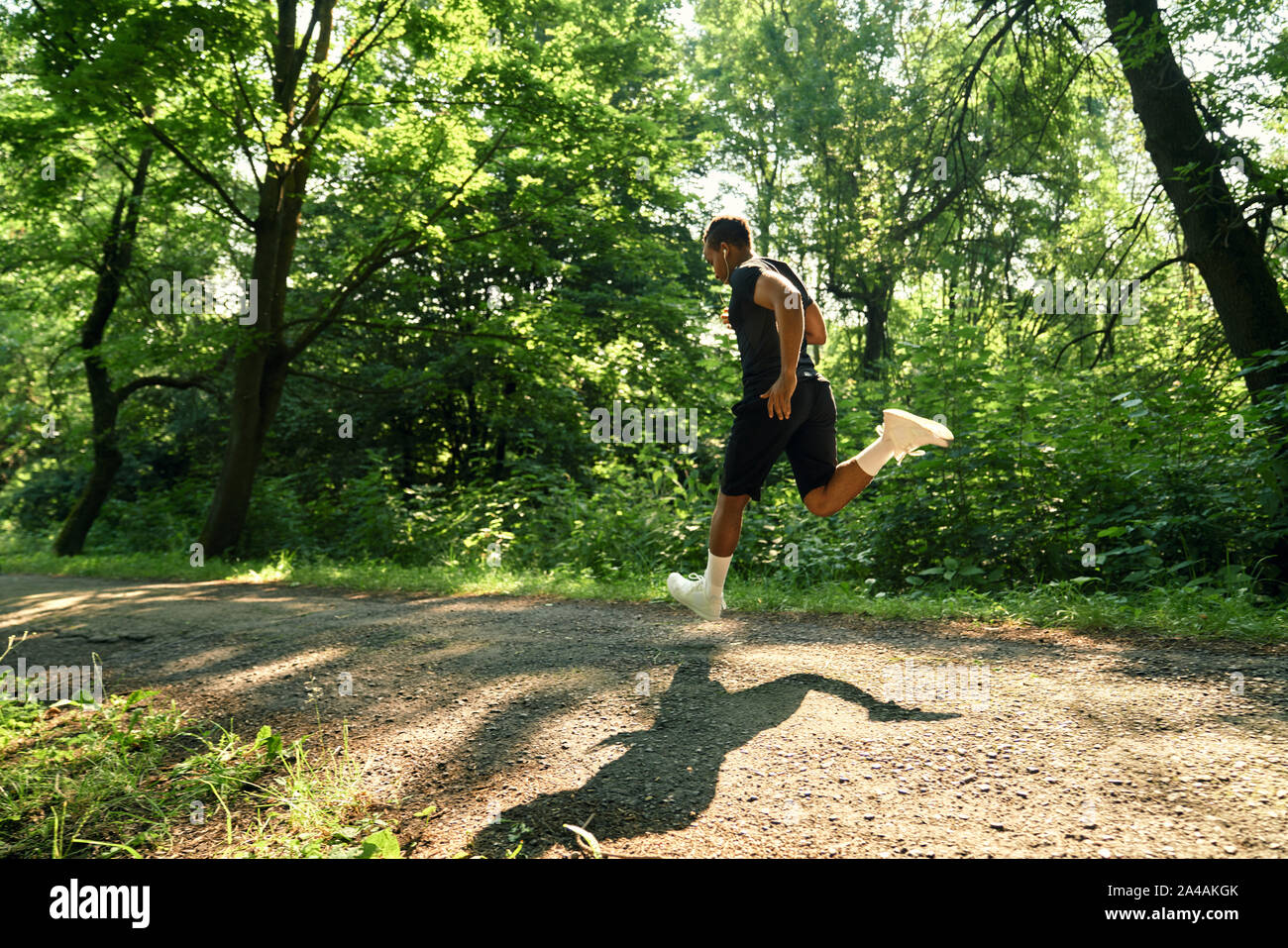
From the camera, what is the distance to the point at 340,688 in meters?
3.56

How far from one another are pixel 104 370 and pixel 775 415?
51.2 ft

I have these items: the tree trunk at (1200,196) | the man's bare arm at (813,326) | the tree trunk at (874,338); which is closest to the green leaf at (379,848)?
the man's bare arm at (813,326)

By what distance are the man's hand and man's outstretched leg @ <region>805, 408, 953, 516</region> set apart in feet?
1.56

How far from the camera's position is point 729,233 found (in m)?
4.09

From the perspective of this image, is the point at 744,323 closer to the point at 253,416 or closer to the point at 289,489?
the point at 253,416

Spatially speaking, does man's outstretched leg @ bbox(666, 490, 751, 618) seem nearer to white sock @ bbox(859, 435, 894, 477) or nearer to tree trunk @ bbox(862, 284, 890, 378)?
white sock @ bbox(859, 435, 894, 477)

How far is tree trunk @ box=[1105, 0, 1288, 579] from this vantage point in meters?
6.19

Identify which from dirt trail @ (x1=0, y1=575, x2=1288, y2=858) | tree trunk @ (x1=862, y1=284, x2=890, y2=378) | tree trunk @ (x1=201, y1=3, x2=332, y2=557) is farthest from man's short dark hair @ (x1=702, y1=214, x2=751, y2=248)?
tree trunk @ (x1=862, y1=284, x2=890, y2=378)

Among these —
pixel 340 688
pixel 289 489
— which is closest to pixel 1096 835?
pixel 340 688

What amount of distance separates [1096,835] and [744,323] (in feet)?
8.83

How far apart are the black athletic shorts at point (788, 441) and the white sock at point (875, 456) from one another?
0.54ft

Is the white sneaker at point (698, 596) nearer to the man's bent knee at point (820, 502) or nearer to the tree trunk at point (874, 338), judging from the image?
the man's bent knee at point (820, 502)

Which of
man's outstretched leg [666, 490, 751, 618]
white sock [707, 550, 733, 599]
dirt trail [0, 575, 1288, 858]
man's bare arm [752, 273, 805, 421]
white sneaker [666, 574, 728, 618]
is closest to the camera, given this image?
dirt trail [0, 575, 1288, 858]

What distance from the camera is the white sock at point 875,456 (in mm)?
3945
